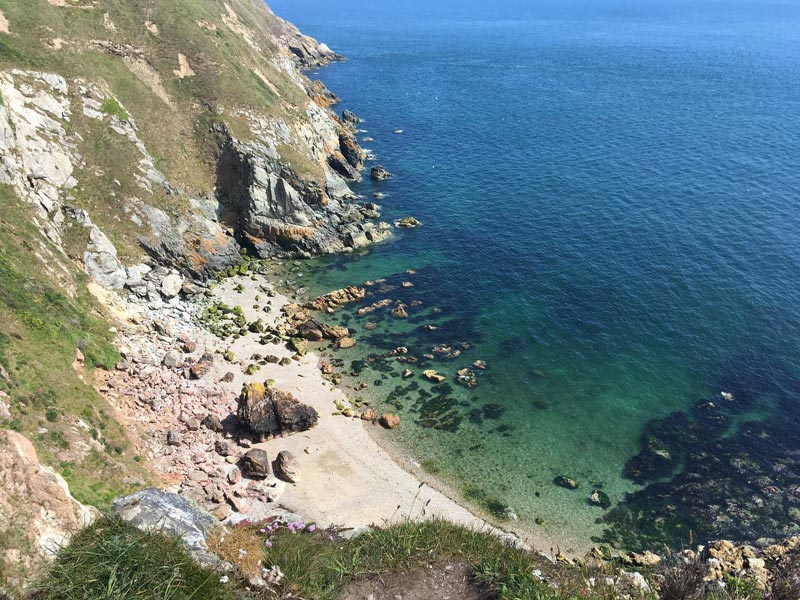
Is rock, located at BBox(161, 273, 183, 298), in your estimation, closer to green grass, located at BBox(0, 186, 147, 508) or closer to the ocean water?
green grass, located at BBox(0, 186, 147, 508)

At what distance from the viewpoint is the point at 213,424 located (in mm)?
47344

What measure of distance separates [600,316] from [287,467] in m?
43.6

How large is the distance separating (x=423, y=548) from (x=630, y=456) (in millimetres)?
31441

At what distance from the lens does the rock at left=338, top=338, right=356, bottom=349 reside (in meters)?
60.0

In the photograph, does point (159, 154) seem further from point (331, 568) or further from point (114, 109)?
point (331, 568)

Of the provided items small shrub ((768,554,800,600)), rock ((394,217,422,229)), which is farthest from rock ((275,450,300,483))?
rock ((394,217,422,229))

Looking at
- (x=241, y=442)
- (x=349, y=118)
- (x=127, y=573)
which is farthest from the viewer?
(x=349, y=118)

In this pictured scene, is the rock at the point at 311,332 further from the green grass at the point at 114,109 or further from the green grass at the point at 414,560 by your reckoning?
the green grass at the point at 114,109

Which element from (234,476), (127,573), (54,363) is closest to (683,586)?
(127,573)

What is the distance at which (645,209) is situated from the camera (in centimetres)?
8950

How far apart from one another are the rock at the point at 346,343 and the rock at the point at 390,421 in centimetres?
1175

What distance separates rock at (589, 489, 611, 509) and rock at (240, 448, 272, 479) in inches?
1126

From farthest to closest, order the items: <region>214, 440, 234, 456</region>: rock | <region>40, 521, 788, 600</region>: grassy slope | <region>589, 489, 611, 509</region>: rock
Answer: <region>214, 440, 234, 456</region>: rock → <region>589, 489, 611, 509</region>: rock → <region>40, 521, 788, 600</region>: grassy slope

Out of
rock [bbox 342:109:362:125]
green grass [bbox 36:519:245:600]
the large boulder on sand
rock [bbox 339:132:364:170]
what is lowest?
the large boulder on sand
